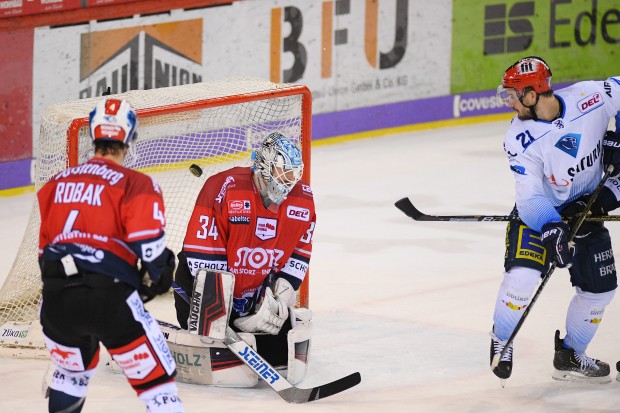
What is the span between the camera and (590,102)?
4.91 meters

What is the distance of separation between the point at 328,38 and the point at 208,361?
561cm

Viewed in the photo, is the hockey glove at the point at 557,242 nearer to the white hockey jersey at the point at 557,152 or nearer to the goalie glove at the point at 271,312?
the white hockey jersey at the point at 557,152

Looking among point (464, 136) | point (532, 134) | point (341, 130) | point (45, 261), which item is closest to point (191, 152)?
point (532, 134)

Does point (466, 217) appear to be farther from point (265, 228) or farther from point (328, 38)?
point (328, 38)

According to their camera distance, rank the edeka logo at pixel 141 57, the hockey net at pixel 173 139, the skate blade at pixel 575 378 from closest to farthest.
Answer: the skate blade at pixel 575 378 → the hockey net at pixel 173 139 → the edeka logo at pixel 141 57

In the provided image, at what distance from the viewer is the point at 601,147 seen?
4945 millimetres

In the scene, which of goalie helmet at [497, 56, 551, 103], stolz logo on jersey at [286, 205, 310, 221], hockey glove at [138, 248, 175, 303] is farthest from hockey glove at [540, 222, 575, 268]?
hockey glove at [138, 248, 175, 303]

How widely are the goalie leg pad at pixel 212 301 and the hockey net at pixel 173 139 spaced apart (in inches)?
24.2

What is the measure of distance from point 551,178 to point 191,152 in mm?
1901

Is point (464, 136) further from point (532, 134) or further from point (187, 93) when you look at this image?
point (532, 134)

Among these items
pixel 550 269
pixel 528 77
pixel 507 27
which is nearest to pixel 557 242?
pixel 550 269

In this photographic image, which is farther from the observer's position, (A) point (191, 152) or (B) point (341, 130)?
(B) point (341, 130)

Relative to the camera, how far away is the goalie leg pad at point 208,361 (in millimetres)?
4867

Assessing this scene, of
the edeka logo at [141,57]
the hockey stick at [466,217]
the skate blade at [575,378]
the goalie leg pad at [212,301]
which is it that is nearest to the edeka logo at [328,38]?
the edeka logo at [141,57]
